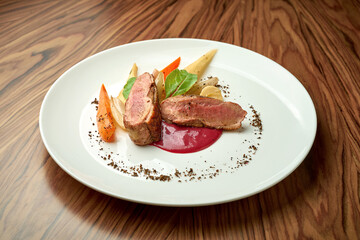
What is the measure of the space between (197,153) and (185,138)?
149mm

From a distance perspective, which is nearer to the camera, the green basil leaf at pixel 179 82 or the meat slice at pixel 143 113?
the meat slice at pixel 143 113

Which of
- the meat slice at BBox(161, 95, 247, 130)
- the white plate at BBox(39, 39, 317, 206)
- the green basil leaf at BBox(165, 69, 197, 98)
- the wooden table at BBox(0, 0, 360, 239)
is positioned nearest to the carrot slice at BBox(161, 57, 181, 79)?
the white plate at BBox(39, 39, 317, 206)

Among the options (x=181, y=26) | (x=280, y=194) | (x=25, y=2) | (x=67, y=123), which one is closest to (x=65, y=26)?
(x=25, y=2)

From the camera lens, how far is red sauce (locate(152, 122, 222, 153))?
2.08 meters

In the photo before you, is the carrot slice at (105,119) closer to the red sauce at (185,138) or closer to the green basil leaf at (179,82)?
the red sauce at (185,138)

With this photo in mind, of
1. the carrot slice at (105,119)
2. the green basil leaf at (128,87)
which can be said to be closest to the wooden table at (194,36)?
the carrot slice at (105,119)

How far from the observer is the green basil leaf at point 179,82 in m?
2.39

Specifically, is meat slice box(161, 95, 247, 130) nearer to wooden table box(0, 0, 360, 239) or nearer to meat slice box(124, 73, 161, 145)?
meat slice box(124, 73, 161, 145)

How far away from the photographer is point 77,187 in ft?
6.14

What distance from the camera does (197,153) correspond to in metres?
2.05

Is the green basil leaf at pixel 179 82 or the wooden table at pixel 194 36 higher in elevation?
the green basil leaf at pixel 179 82

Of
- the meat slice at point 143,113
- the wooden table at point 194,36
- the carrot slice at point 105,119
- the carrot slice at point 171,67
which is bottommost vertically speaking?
the wooden table at point 194,36

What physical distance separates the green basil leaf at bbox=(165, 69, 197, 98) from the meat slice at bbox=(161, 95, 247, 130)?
0.13 metres

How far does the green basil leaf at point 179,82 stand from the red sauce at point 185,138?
0.26 metres
